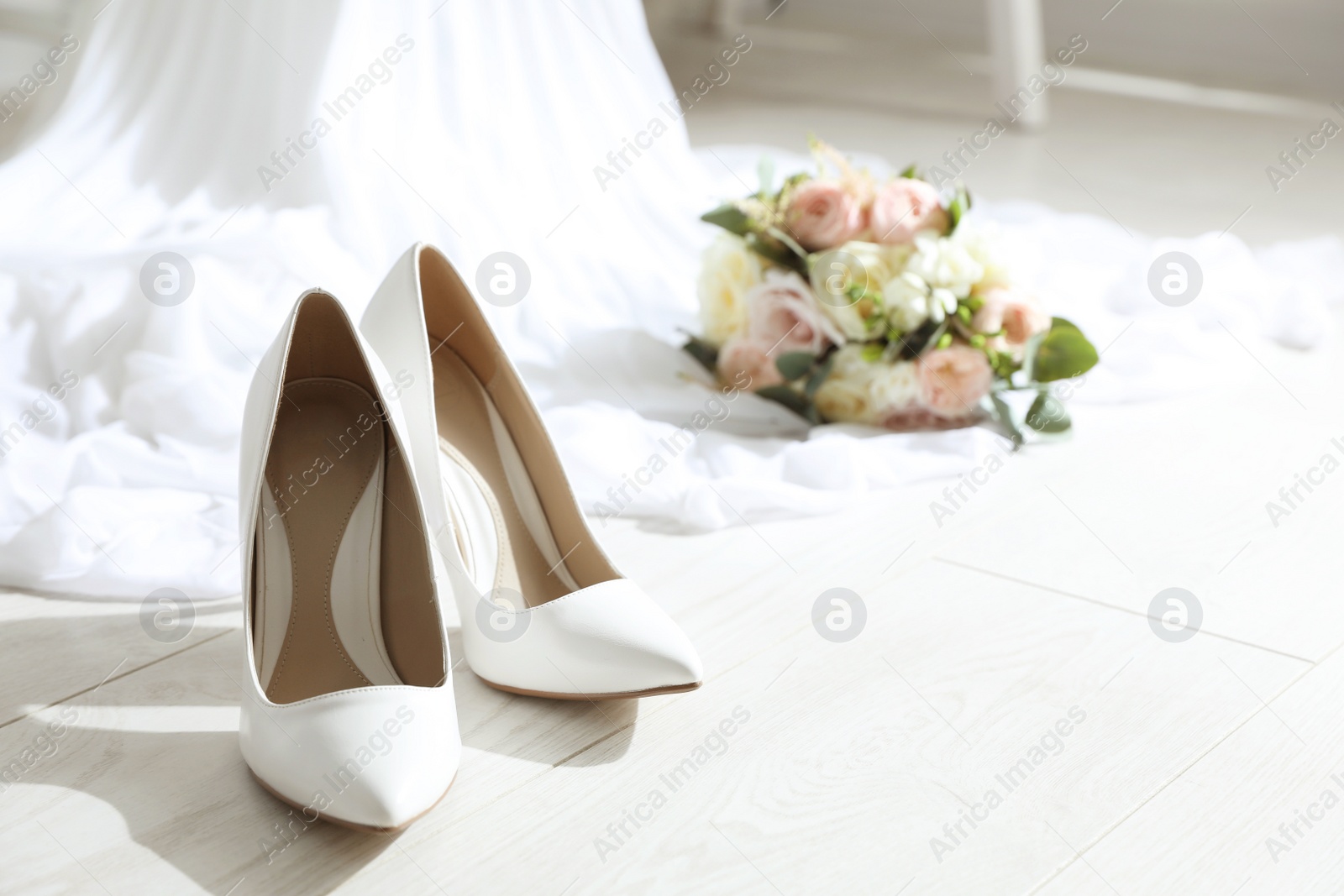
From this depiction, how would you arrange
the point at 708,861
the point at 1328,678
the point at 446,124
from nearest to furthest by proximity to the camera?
the point at 708,861 < the point at 1328,678 < the point at 446,124

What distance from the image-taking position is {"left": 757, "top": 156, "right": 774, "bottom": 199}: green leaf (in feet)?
4.71

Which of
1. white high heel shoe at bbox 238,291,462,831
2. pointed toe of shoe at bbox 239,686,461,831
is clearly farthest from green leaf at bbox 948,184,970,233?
pointed toe of shoe at bbox 239,686,461,831

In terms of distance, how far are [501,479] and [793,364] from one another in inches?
20.1

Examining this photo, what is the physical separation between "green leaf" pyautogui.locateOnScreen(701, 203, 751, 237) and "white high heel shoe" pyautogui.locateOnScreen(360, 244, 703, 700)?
1.77 feet

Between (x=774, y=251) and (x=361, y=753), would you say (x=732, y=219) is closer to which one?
(x=774, y=251)

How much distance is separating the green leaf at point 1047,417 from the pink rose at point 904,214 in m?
0.24

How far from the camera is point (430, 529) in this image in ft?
2.81

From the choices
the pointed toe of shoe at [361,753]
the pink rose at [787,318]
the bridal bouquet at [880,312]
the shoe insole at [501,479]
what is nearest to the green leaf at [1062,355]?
the bridal bouquet at [880,312]

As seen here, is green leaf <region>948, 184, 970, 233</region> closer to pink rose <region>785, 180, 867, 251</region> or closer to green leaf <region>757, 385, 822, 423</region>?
pink rose <region>785, 180, 867, 251</region>

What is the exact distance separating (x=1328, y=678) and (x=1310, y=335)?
90 cm

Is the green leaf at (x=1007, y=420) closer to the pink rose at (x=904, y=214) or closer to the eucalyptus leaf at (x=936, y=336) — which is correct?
the eucalyptus leaf at (x=936, y=336)

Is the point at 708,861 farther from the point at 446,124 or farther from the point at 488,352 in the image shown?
the point at 446,124

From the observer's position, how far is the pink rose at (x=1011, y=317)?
1.32m

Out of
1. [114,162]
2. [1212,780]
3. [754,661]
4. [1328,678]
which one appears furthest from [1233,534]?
[114,162]
